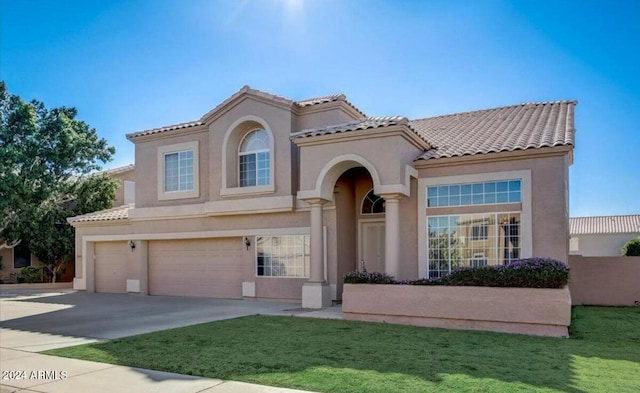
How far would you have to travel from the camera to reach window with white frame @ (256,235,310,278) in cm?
1725

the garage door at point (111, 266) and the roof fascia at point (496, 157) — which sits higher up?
the roof fascia at point (496, 157)

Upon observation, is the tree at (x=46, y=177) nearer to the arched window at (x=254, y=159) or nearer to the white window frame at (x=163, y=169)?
the white window frame at (x=163, y=169)

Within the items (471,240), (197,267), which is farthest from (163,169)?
(471,240)

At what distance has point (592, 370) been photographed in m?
7.61

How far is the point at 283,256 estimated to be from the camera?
58.0ft

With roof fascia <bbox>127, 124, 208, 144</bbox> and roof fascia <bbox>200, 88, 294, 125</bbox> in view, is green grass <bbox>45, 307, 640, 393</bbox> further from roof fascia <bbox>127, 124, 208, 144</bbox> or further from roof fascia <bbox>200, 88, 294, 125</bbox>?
roof fascia <bbox>127, 124, 208, 144</bbox>

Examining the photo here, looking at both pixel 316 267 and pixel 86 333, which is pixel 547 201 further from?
pixel 86 333

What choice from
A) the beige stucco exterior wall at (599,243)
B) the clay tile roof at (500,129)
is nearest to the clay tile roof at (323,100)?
the clay tile roof at (500,129)

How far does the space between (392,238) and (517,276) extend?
347 centimetres

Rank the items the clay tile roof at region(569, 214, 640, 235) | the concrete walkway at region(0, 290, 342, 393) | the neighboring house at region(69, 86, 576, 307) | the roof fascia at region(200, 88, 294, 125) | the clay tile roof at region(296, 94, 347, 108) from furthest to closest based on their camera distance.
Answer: the clay tile roof at region(569, 214, 640, 235)
the roof fascia at region(200, 88, 294, 125)
the clay tile roof at region(296, 94, 347, 108)
the neighboring house at region(69, 86, 576, 307)
the concrete walkway at region(0, 290, 342, 393)

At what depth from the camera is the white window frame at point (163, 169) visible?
19859 mm

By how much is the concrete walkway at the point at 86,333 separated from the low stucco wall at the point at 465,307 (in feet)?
4.10

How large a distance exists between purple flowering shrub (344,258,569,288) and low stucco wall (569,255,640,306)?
5.54 meters

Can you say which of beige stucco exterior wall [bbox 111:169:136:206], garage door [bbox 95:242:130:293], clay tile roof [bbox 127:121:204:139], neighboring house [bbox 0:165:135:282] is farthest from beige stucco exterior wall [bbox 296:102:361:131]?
beige stucco exterior wall [bbox 111:169:136:206]
